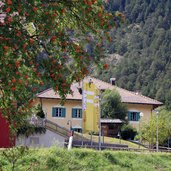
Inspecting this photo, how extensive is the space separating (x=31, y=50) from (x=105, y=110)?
167 ft

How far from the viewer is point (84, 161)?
56.4 ft

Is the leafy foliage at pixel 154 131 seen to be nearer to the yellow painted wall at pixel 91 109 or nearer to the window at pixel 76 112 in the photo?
the window at pixel 76 112

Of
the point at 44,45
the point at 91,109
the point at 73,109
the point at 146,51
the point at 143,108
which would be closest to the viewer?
the point at 44,45

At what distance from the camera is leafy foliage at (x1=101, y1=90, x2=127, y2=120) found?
57.5 meters

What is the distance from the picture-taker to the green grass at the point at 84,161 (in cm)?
1552

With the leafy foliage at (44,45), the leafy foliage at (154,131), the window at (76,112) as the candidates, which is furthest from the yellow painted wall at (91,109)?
the window at (76,112)

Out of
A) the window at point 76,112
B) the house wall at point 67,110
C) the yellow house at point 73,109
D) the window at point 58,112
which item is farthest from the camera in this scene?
the window at point 76,112

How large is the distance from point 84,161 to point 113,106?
4115 cm

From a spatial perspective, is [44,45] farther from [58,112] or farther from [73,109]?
[73,109]

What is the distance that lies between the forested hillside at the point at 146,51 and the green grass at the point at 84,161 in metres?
100

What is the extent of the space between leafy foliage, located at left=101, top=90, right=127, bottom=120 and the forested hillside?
61.0 metres

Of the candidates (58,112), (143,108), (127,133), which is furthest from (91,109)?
(143,108)

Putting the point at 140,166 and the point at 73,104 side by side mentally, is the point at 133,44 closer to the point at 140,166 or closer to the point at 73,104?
the point at 73,104

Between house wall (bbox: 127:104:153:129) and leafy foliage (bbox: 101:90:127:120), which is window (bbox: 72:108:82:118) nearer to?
leafy foliage (bbox: 101:90:127:120)
